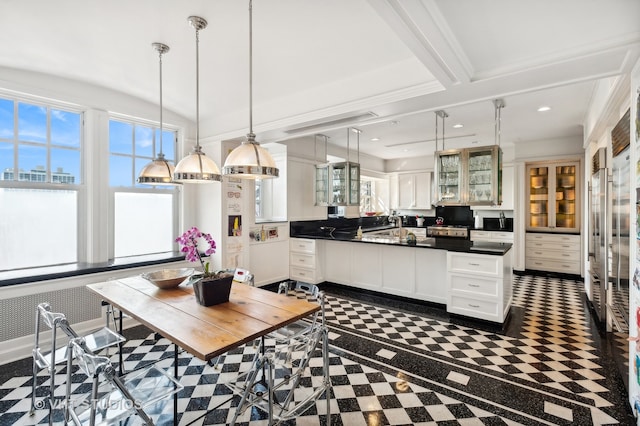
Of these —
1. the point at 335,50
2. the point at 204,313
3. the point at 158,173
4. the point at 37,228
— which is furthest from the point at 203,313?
the point at 37,228

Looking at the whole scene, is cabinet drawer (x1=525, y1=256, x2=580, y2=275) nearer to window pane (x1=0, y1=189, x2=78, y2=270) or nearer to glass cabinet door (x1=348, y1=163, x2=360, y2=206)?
glass cabinet door (x1=348, y1=163, x2=360, y2=206)

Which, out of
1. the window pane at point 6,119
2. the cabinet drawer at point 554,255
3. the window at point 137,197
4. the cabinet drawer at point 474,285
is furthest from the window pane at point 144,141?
the cabinet drawer at point 554,255

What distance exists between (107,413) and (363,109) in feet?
9.29

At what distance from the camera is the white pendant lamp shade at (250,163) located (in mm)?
1912

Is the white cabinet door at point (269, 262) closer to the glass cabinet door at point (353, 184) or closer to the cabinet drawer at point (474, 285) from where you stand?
the glass cabinet door at point (353, 184)

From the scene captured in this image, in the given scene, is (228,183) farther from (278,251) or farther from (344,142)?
(344,142)

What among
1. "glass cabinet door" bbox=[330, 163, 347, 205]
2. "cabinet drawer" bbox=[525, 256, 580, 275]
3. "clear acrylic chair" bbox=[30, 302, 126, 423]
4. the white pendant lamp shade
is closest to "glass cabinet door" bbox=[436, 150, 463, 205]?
"glass cabinet door" bbox=[330, 163, 347, 205]

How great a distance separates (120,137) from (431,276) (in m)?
4.34

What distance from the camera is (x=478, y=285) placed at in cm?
350

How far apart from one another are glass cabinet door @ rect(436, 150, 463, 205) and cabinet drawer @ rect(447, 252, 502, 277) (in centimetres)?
92

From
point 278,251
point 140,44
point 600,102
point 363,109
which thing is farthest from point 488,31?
point 278,251

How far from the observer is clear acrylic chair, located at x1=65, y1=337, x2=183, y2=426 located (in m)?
1.37

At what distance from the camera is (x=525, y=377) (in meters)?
2.49

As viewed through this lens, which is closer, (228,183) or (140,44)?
(140,44)
